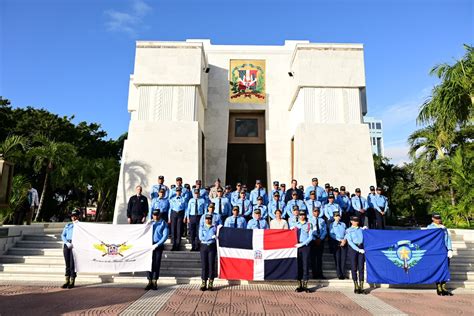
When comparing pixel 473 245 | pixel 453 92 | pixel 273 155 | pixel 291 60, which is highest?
pixel 291 60

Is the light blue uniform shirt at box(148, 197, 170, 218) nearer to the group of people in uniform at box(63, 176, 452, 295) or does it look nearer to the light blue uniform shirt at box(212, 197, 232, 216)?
the group of people in uniform at box(63, 176, 452, 295)

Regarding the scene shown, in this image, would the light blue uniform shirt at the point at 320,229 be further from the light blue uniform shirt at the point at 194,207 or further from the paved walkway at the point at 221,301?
the light blue uniform shirt at the point at 194,207

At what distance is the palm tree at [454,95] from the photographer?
10.3 m

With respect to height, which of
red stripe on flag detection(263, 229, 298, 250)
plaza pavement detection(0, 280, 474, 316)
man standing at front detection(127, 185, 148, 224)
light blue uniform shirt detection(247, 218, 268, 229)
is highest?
man standing at front detection(127, 185, 148, 224)

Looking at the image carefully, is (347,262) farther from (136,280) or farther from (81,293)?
(81,293)

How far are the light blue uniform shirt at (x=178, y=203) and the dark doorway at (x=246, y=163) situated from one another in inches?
329

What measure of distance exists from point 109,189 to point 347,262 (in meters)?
16.9

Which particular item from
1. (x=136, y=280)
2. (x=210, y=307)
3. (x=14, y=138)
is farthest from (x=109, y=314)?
(x=14, y=138)

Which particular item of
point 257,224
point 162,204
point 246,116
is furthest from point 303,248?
point 246,116

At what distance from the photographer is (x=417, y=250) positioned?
6922mm

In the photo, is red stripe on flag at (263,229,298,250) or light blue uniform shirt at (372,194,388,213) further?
light blue uniform shirt at (372,194,388,213)

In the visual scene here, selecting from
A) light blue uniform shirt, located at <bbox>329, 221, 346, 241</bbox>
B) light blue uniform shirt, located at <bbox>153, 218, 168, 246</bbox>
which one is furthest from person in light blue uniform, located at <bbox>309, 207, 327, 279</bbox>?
light blue uniform shirt, located at <bbox>153, 218, 168, 246</bbox>

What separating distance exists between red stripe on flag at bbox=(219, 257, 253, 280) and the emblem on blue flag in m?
2.87

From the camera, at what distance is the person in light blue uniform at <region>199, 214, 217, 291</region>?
21.6 ft
